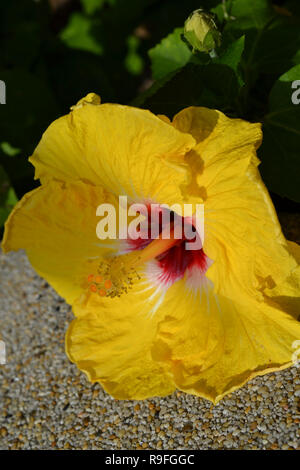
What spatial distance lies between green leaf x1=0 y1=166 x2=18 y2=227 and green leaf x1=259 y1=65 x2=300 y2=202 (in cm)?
88

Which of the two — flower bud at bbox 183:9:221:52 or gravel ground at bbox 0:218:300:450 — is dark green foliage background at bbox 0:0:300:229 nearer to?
flower bud at bbox 183:9:221:52

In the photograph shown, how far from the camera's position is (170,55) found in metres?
1.93

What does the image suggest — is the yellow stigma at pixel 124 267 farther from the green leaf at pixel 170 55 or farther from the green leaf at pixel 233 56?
the green leaf at pixel 170 55

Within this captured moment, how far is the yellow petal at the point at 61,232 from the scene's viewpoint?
4.74 feet

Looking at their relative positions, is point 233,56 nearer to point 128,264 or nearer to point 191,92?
point 191,92

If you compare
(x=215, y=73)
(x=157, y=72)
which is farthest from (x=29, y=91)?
(x=215, y=73)

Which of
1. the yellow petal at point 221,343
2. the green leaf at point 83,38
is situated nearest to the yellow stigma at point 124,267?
the yellow petal at point 221,343

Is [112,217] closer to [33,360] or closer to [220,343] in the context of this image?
[220,343]

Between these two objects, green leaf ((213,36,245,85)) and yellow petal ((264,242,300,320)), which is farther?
green leaf ((213,36,245,85))

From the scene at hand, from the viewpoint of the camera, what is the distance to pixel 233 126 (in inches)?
50.8

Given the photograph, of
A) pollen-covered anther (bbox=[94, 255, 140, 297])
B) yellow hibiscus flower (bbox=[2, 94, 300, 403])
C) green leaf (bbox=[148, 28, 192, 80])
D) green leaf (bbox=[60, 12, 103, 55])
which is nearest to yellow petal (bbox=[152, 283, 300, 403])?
yellow hibiscus flower (bbox=[2, 94, 300, 403])

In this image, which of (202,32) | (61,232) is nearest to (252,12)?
(202,32)

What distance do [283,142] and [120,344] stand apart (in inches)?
27.1

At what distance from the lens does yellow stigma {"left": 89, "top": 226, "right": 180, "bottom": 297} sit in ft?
5.11
